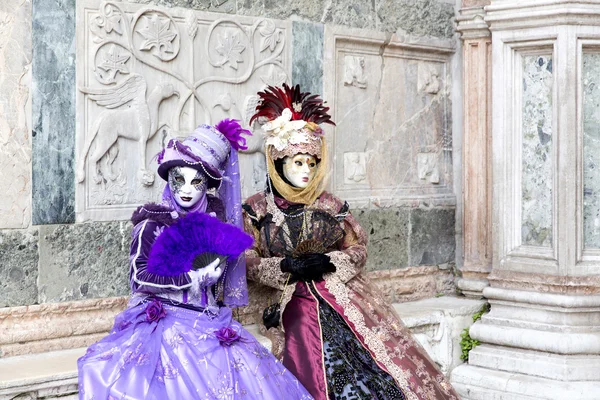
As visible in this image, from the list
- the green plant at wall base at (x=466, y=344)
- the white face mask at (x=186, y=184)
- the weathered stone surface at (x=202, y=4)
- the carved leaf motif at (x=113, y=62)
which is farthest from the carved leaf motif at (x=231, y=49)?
the green plant at wall base at (x=466, y=344)

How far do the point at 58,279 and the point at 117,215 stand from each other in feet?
1.33

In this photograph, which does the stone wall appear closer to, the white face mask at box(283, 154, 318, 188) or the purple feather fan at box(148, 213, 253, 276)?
the white face mask at box(283, 154, 318, 188)

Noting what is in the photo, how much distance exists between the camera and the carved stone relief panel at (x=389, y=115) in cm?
603

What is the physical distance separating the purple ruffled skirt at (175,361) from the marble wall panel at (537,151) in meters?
2.26

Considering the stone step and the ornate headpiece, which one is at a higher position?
the ornate headpiece

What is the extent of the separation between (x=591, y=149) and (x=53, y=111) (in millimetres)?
2955

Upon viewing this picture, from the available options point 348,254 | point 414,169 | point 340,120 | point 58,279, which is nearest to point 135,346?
point 58,279

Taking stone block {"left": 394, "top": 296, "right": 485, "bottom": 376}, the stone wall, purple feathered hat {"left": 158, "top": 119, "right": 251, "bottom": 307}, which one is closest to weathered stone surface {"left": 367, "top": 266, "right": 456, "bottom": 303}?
the stone wall

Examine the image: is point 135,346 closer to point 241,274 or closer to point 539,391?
point 241,274

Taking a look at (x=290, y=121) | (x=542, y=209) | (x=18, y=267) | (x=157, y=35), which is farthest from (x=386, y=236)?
(x=18, y=267)

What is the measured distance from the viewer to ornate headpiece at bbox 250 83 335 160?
5.06 metres

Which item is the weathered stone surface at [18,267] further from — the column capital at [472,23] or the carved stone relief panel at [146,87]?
A: the column capital at [472,23]

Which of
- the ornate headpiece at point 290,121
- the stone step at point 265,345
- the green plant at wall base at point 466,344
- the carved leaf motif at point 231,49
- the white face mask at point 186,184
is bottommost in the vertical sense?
the green plant at wall base at point 466,344

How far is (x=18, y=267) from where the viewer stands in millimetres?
4555
